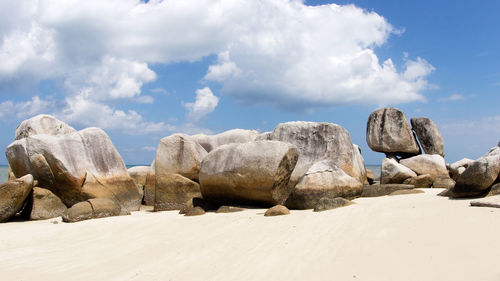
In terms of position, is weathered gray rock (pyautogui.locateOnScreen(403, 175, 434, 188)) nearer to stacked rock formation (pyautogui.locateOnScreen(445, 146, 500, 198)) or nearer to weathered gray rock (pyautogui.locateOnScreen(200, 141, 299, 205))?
weathered gray rock (pyautogui.locateOnScreen(200, 141, 299, 205))

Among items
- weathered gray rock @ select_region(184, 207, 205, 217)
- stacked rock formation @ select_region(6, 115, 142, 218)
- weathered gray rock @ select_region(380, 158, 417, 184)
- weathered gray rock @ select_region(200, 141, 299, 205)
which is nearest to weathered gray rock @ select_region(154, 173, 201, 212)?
stacked rock formation @ select_region(6, 115, 142, 218)

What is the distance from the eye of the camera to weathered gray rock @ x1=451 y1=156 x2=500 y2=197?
7.60 m

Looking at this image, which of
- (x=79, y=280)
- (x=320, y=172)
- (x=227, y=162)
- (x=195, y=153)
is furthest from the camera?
(x=195, y=153)

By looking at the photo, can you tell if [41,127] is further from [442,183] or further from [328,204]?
[442,183]

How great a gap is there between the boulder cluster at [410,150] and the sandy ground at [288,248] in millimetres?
6783

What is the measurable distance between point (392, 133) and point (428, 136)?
6.78 ft

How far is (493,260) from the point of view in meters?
3.98

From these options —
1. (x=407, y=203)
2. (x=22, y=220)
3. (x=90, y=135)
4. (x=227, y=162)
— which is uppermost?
(x=90, y=135)

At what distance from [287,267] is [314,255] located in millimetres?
478

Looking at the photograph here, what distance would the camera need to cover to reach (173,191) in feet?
38.8

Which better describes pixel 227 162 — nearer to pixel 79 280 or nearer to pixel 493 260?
pixel 79 280

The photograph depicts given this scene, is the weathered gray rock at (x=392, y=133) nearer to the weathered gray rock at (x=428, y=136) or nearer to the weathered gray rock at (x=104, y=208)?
the weathered gray rock at (x=428, y=136)

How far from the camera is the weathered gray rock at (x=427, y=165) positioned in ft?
52.0

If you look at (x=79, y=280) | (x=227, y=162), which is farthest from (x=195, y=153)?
(x=79, y=280)
